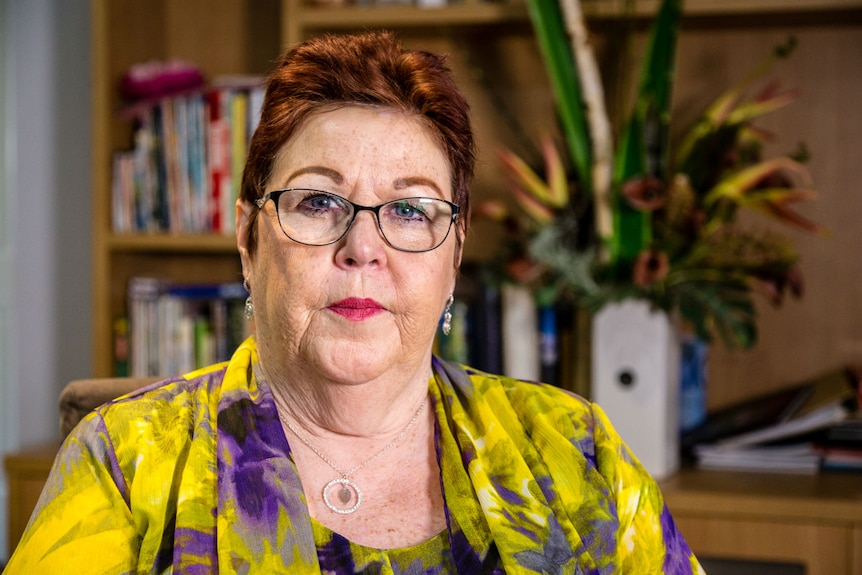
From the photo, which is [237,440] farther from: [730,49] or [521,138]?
[730,49]

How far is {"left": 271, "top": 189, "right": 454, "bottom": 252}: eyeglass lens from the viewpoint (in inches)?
47.5

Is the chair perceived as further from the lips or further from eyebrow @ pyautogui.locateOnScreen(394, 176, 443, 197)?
eyebrow @ pyautogui.locateOnScreen(394, 176, 443, 197)

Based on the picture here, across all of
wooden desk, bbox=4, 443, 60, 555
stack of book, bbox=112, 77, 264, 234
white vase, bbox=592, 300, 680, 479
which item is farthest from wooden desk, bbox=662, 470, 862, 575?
wooden desk, bbox=4, 443, 60, 555

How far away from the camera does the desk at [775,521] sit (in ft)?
6.32

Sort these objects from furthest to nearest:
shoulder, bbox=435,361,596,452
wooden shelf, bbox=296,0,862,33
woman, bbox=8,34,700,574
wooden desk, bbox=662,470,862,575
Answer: wooden shelf, bbox=296,0,862,33 < wooden desk, bbox=662,470,862,575 < shoulder, bbox=435,361,596,452 < woman, bbox=8,34,700,574

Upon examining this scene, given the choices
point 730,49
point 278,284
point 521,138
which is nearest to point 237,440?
point 278,284

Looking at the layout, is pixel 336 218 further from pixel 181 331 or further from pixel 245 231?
pixel 181 331

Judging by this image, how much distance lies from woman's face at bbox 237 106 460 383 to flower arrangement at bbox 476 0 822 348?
835 mm

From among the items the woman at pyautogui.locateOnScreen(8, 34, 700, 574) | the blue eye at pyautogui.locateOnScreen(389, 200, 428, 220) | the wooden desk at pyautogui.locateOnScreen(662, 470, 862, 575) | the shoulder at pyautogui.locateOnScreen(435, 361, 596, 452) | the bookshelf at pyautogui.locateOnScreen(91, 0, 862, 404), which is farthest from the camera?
the bookshelf at pyautogui.locateOnScreen(91, 0, 862, 404)

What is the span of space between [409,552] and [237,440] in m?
0.26

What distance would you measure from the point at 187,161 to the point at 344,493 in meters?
1.45

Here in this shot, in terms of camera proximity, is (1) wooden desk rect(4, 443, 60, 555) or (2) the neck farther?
(1) wooden desk rect(4, 443, 60, 555)

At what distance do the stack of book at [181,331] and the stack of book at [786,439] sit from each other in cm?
122

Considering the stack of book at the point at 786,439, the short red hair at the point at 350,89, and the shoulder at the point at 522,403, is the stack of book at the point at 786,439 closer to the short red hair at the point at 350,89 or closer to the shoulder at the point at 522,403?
the shoulder at the point at 522,403
